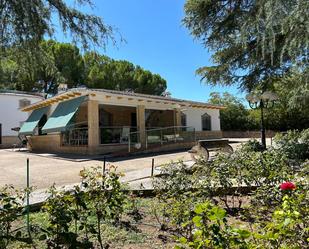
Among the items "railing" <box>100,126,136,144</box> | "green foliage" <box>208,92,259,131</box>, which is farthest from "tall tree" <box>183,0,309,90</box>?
"green foliage" <box>208,92,259,131</box>

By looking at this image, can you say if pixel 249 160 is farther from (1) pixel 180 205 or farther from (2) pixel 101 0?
(2) pixel 101 0

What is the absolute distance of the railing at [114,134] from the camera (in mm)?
17562

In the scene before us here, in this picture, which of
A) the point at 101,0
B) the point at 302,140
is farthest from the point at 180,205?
the point at 302,140

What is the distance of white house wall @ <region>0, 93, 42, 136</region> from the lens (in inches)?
1184

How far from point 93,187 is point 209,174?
6.65 ft

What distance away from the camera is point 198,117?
2605 centimetres

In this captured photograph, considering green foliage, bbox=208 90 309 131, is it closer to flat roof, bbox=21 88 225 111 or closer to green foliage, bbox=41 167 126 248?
flat roof, bbox=21 88 225 111

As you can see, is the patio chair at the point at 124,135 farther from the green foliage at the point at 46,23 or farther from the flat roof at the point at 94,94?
the green foliage at the point at 46,23

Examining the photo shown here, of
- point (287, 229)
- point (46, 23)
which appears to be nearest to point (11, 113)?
point (46, 23)

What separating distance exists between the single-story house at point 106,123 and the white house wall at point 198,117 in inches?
6.4

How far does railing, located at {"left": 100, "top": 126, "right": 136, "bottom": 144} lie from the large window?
9399 millimetres

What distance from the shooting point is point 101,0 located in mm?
4156

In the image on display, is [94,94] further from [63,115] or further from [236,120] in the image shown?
[236,120]

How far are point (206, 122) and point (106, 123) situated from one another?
337 inches
